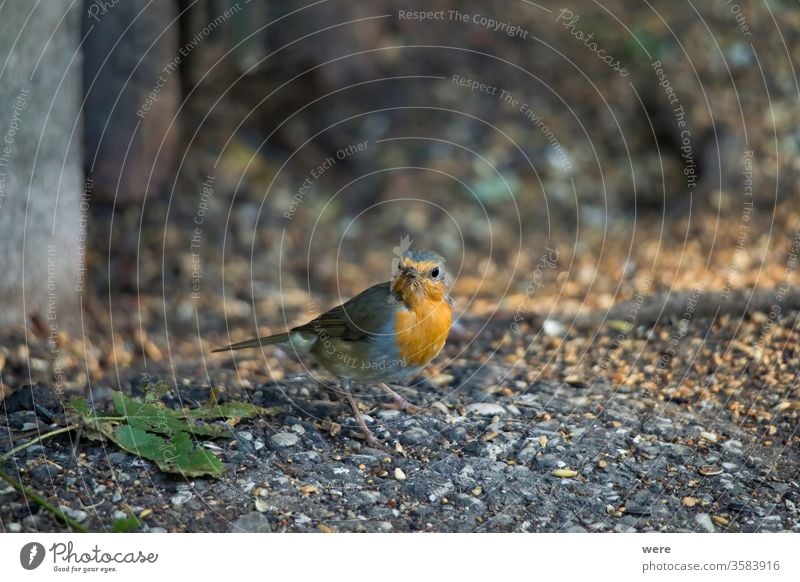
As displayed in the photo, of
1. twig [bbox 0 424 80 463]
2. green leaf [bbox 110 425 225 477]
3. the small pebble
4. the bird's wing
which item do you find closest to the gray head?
the bird's wing

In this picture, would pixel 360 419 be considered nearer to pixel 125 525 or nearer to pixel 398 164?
pixel 125 525

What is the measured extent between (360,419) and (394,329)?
401 millimetres

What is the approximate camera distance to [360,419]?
3.97 metres

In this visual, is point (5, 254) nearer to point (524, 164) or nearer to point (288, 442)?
point (288, 442)

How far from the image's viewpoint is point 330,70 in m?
7.46

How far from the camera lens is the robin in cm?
396

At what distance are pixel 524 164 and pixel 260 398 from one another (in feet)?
12.7

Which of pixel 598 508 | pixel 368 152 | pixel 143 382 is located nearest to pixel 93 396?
pixel 143 382

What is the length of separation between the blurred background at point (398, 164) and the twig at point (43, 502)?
168 centimetres

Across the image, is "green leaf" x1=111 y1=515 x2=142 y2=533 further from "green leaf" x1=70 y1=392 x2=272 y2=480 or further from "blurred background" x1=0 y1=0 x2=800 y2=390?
"blurred background" x1=0 y1=0 x2=800 y2=390

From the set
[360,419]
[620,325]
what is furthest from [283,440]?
[620,325]

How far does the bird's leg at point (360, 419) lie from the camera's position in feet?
12.8

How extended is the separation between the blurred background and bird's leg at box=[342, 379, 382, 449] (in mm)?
999

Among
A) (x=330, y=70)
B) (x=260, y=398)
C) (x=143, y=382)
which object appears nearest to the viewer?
(x=260, y=398)
